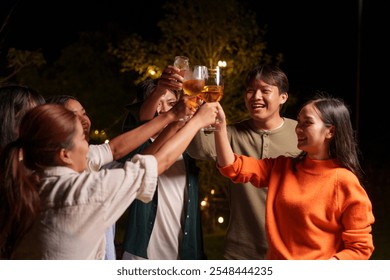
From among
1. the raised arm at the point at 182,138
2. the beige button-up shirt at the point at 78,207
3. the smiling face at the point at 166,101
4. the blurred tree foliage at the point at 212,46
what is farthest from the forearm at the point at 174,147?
the blurred tree foliage at the point at 212,46

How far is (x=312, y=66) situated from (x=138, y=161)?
10950 millimetres

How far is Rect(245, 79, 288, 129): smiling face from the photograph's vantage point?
2.99m

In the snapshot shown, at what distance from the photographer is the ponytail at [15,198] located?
1.91 metres

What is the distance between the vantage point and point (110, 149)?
279 cm

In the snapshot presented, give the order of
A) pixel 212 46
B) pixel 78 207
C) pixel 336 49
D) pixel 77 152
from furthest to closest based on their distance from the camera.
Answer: pixel 336 49 < pixel 212 46 < pixel 77 152 < pixel 78 207

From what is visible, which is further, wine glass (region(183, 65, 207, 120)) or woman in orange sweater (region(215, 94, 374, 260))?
wine glass (region(183, 65, 207, 120))

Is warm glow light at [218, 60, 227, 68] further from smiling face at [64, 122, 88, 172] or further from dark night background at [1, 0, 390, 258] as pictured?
smiling face at [64, 122, 88, 172]

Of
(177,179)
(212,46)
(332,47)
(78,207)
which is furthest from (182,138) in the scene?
(332,47)

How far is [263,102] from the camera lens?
2990 mm

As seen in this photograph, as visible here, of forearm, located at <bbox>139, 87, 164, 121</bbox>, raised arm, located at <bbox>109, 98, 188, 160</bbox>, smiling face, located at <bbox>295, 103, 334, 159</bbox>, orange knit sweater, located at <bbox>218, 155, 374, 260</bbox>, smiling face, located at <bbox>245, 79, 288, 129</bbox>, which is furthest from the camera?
forearm, located at <bbox>139, 87, 164, 121</bbox>

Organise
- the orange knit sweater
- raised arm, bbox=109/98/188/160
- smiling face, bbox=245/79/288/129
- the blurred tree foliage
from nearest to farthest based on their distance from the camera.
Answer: the orange knit sweater → raised arm, bbox=109/98/188/160 → smiling face, bbox=245/79/288/129 → the blurred tree foliage

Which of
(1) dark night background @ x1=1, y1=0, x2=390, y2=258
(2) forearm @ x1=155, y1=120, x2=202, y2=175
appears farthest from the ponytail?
(1) dark night background @ x1=1, y1=0, x2=390, y2=258

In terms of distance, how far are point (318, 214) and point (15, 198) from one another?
124 cm

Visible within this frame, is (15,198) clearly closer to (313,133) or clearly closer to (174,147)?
(174,147)
